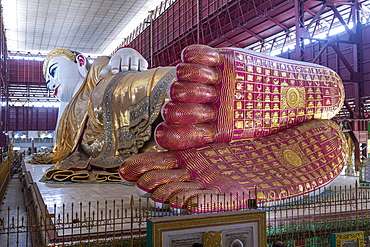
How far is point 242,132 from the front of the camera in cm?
429

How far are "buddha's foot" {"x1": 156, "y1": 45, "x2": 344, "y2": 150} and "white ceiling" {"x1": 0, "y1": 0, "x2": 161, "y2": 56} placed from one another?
1095 centimetres

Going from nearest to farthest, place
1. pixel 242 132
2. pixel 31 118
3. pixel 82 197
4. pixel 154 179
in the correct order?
pixel 154 179 < pixel 82 197 < pixel 242 132 < pixel 31 118

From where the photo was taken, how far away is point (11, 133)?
1988 cm

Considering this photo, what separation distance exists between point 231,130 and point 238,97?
0.39 metres

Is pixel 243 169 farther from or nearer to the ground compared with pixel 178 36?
nearer to the ground

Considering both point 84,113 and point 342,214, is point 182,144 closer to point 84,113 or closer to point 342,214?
point 342,214

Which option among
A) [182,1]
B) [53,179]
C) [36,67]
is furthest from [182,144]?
[36,67]

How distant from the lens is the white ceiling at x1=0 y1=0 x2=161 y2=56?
14.5 metres

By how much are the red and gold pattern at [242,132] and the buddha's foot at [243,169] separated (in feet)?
0.03

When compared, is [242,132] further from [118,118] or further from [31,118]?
[31,118]

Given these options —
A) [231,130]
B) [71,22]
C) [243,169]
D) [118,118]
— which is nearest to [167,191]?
[243,169]

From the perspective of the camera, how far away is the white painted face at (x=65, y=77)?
928 centimetres

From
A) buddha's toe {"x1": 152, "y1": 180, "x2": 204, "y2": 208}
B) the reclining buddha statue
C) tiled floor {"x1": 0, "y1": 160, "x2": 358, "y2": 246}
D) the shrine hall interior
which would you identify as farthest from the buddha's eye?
buddha's toe {"x1": 152, "y1": 180, "x2": 204, "y2": 208}

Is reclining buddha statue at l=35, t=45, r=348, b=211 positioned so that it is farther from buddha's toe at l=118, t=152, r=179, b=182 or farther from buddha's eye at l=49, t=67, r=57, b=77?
buddha's eye at l=49, t=67, r=57, b=77
